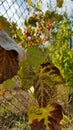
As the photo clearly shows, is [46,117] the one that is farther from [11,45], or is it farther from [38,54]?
[11,45]

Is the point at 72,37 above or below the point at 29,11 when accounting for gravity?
above

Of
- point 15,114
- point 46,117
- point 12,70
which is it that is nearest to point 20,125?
point 15,114

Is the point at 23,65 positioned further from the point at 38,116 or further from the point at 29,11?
the point at 29,11

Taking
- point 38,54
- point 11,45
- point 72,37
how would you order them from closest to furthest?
point 11,45 < point 38,54 < point 72,37

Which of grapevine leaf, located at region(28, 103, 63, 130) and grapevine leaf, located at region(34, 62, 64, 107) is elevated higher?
grapevine leaf, located at region(34, 62, 64, 107)

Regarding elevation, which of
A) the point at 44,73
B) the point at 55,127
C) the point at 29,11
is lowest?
the point at 55,127

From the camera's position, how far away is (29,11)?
4.79ft

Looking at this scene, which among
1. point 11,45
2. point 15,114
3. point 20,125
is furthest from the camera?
point 15,114

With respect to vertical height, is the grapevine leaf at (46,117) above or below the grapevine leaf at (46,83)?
below

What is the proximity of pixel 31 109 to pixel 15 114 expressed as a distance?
3586 mm

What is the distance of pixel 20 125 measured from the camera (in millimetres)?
3912

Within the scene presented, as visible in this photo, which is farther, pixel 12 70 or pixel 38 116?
pixel 38 116

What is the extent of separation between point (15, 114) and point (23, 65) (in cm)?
368

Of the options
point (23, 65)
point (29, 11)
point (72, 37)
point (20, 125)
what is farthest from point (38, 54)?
point (72, 37)
